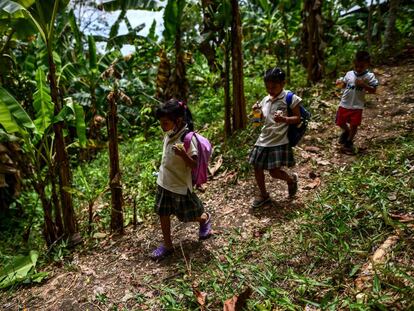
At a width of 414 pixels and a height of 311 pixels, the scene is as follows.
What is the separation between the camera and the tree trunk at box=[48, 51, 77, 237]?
365cm

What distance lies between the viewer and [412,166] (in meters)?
3.55

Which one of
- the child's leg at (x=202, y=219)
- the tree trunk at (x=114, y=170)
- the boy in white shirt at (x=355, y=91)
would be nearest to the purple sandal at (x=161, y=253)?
the child's leg at (x=202, y=219)

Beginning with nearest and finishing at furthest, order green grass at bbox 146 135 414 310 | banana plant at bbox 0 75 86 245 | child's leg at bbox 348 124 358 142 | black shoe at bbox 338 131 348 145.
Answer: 1. green grass at bbox 146 135 414 310
2. banana plant at bbox 0 75 86 245
3. child's leg at bbox 348 124 358 142
4. black shoe at bbox 338 131 348 145

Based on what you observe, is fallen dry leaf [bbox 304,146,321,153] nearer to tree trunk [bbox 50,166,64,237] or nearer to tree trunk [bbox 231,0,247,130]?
tree trunk [bbox 231,0,247,130]

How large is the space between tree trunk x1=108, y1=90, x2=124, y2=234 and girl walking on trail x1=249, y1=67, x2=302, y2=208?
152 centimetres

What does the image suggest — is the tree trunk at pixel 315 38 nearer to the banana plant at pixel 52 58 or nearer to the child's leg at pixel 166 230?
the banana plant at pixel 52 58

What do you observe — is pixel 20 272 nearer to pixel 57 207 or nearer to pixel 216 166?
pixel 57 207

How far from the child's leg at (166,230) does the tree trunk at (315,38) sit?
4.94 metres

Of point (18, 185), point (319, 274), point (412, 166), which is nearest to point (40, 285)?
point (319, 274)

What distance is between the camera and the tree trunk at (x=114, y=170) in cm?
388

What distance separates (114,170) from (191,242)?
1.22 m

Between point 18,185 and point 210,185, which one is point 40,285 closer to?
point 210,185

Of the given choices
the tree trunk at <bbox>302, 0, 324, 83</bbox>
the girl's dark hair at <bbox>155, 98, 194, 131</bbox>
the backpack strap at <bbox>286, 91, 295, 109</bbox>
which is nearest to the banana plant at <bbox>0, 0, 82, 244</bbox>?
the girl's dark hair at <bbox>155, 98, 194, 131</bbox>

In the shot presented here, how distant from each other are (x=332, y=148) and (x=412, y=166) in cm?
152
